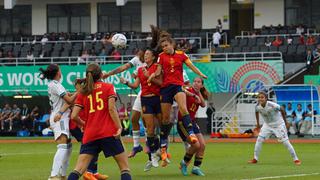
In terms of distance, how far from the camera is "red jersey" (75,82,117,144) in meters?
13.8

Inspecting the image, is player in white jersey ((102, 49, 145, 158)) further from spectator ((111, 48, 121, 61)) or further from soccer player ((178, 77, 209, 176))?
spectator ((111, 48, 121, 61))

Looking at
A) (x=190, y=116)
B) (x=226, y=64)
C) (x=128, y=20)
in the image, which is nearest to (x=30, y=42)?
(x=128, y=20)

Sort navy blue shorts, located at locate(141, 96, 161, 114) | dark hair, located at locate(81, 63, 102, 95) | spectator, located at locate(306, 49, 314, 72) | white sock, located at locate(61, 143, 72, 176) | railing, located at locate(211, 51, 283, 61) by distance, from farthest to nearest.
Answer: railing, located at locate(211, 51, 283, 61) < spectator, located at locate(306, 49, 314, 72) < navy blue shorts, located at locate(141, 96, 161, 114) < white sock, located at locate(61, 143, 72, 176) < dark hair, located at locate(81, 63, 102, 95)

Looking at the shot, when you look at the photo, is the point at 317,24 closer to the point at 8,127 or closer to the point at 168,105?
the point at 8,127

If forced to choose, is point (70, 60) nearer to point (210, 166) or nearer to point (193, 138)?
point (210, 166)

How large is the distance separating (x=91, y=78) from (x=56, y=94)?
2704 mm

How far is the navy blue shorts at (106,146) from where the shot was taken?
13805mm

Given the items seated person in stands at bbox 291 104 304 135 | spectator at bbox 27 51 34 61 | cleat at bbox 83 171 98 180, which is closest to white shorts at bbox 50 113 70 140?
cleat at bbox 83 171 98 180

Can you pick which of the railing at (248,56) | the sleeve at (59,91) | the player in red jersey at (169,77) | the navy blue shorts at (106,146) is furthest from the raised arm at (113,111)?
the railing at (248,56)

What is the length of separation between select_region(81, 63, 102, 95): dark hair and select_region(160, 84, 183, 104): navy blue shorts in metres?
4.30

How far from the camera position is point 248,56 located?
155 ft

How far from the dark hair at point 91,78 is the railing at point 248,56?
32.1 m

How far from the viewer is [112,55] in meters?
50.2

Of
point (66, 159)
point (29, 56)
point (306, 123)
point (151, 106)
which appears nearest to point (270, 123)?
point (151, 106)
